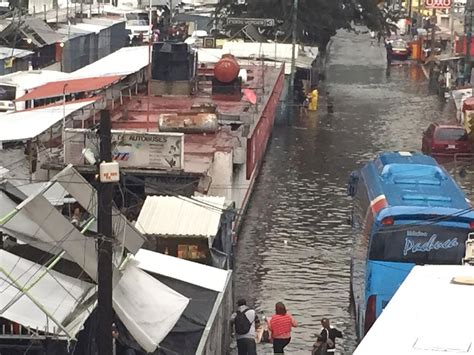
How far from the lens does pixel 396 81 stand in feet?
184

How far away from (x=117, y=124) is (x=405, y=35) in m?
54.2

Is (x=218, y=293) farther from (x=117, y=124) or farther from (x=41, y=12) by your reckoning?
(x=41, y=12)

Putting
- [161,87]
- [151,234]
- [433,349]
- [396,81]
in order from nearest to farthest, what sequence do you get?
[433,349]
[151,234]
[161,87]
[396,81]

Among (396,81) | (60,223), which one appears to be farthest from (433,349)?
(396,81)

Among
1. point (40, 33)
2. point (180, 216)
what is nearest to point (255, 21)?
point (40, 33)

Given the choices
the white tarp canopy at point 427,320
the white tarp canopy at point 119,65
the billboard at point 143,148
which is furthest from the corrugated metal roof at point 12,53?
the white tarp canopy at point 427,320

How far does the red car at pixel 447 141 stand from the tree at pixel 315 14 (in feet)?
68.0

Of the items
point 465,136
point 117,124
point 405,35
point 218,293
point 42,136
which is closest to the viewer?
point 218,293

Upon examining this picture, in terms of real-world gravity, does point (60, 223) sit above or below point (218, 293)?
above

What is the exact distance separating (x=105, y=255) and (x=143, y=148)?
8.75 m

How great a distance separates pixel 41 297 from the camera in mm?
12938

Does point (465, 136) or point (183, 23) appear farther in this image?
point (183, 23)

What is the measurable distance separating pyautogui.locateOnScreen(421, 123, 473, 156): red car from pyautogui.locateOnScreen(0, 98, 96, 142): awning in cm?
1282

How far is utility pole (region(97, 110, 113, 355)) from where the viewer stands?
40.2 feet
